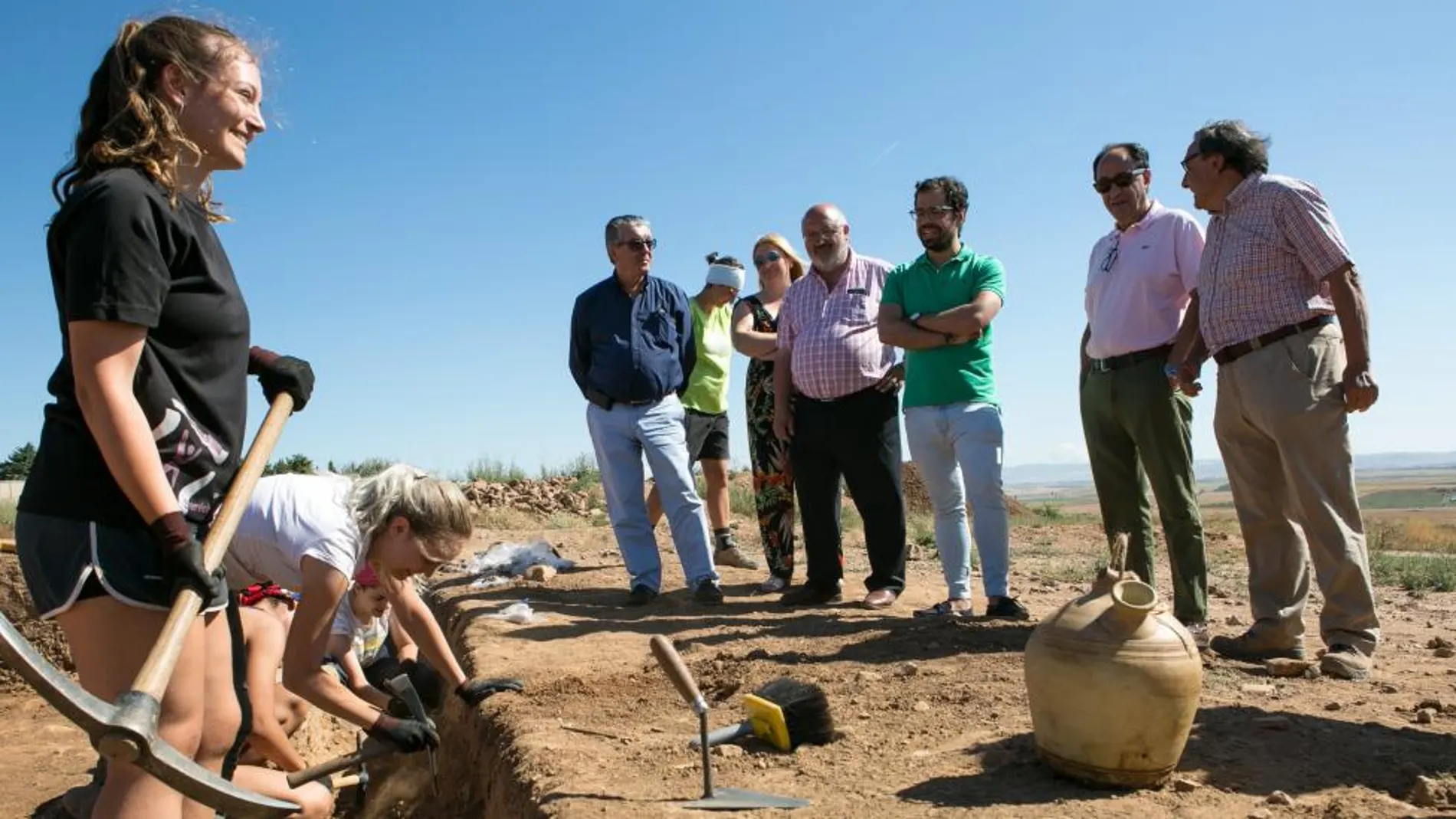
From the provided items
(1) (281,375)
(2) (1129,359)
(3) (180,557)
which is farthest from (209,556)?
(2) (1129,359)

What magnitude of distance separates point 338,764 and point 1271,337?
369 cm

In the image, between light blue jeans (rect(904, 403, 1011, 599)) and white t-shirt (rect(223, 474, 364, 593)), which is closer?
white t-shirt (rect(223, 474, 364, 593))

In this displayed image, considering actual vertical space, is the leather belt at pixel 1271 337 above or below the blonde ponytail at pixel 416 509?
above

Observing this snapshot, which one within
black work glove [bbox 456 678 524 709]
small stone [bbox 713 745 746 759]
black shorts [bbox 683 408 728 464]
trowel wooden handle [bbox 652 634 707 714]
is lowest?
small stone [bbox 713 745 746 759]

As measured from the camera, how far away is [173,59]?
215cm

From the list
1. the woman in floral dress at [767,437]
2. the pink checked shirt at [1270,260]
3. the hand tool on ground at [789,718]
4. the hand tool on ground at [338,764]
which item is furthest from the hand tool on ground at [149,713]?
the woman in floral dress at [767,437]

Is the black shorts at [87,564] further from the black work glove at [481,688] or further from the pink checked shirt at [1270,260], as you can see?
the pink checked shirt at [1270,260]

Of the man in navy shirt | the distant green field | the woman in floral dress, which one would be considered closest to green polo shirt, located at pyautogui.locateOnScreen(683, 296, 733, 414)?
the woman in floral dress

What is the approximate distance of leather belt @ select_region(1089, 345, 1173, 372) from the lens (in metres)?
4.65

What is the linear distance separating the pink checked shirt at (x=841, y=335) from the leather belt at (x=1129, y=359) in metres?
1.06

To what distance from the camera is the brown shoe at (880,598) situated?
215 inches

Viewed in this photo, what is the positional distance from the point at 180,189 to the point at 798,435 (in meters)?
3.90

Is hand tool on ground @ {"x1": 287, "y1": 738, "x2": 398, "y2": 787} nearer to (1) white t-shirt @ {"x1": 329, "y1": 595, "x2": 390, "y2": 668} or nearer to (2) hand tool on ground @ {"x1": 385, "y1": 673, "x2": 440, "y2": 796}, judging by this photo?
(2) hand tool on ground @ {"x1": 385, "y1": 673, "x2": 440, "y2": 796}

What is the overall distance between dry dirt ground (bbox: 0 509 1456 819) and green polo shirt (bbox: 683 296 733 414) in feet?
4.18
